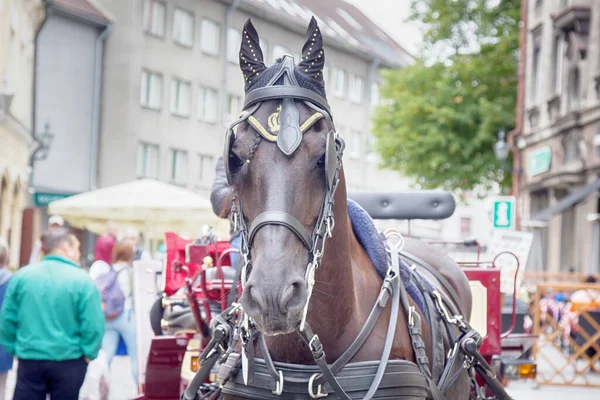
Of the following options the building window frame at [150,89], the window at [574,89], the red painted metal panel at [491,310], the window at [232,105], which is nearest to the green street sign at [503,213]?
the window at [574,89]

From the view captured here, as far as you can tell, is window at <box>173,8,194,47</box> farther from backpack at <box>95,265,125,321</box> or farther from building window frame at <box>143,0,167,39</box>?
backpack at <box>95,265,125,321</box>

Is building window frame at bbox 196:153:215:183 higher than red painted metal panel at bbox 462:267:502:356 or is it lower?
higher

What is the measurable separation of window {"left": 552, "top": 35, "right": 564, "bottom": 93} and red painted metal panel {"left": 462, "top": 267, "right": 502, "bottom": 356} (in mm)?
23049

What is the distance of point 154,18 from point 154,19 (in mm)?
46

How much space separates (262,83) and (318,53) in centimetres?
24

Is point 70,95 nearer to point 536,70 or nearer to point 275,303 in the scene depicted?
point 536,70

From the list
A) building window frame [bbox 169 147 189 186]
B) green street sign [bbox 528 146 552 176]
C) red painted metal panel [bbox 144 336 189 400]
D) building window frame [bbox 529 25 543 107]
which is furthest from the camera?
building window frame [bbox 169 147 189 186]

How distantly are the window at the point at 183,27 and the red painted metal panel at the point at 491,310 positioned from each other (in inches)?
1425

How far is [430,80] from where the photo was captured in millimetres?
33344

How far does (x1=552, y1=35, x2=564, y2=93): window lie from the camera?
96.2 ft

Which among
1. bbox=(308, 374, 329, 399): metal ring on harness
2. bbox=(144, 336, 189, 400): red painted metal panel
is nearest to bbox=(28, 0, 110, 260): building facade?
bbox=(144, 336, 189, 400): red painted metal panel

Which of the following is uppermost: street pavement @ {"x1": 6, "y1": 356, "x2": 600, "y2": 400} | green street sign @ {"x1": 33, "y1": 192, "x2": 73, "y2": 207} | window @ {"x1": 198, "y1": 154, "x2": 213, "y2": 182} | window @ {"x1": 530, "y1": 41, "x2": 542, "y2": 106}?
window @ {"x1": 530, "y1": 41, "x2": 542, "y2": 106}

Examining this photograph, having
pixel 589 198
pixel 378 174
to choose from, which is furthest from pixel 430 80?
pixel 378 174

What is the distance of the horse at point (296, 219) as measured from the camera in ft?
11.3
